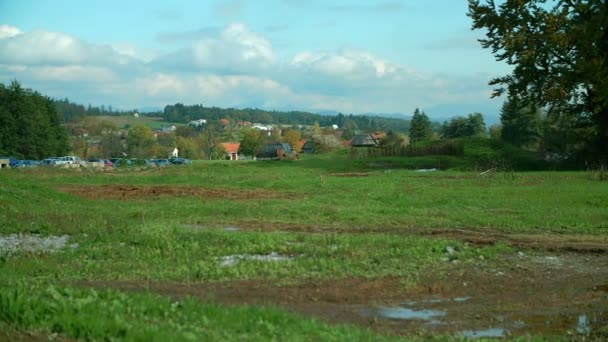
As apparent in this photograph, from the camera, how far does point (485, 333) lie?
30.1ft

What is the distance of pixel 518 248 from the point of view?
15453 millimetres

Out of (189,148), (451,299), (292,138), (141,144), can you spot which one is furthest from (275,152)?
(451,299)

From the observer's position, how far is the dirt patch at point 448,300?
9.46 m

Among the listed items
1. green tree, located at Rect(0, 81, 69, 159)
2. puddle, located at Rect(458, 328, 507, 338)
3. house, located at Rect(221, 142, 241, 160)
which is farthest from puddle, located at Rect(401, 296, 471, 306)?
house, located at Rect(221, 142, 241, 160)

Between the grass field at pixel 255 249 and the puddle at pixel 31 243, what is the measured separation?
0.23 metres

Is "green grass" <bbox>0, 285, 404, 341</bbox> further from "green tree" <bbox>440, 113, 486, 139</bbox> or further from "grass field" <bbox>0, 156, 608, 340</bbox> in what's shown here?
"green tree" <bbox>440, 113, 486, 139</bbox>

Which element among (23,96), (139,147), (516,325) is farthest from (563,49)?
(139,147)

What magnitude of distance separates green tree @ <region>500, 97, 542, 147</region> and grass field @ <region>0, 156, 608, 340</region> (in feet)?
160

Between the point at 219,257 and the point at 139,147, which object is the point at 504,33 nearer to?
the point at 219,257

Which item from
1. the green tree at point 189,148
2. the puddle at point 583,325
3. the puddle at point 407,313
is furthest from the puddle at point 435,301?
the green tree at point 189,148

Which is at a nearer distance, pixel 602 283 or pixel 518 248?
pixel 602 283

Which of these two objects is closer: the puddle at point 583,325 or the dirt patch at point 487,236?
the puddle at point 583,325

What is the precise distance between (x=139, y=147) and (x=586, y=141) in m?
87.0

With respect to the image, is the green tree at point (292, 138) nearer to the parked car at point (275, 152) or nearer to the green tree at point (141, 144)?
the green tree at point (141, 144)
